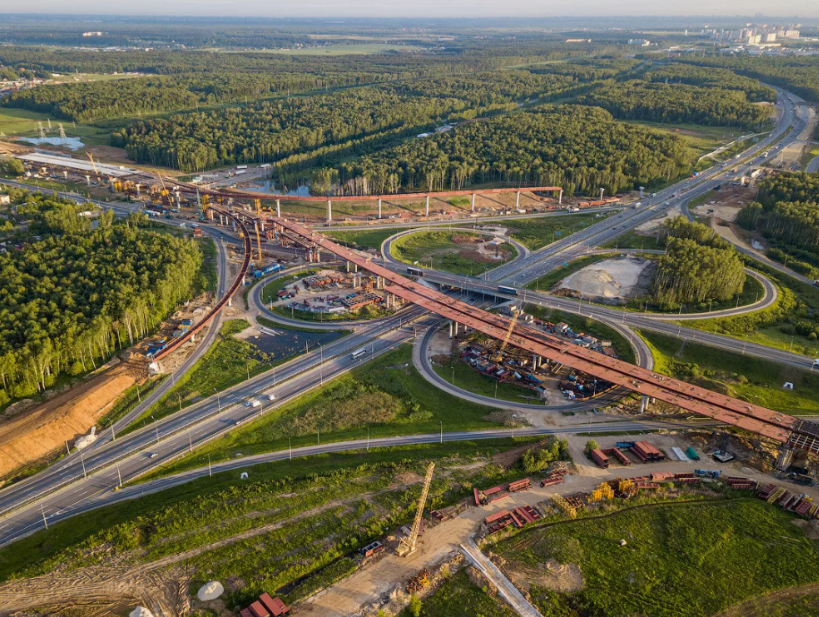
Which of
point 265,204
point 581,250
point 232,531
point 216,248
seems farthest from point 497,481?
point 265,204

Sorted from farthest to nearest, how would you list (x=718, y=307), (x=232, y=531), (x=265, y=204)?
1. (x=265, y=204)
2. (x=718, y=307)
3. (x=232, y=531)

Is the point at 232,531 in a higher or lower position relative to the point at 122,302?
lower

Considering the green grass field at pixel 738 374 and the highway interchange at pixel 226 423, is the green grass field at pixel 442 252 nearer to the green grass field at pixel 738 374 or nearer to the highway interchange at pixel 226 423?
the highway interchange at pixel 226 423

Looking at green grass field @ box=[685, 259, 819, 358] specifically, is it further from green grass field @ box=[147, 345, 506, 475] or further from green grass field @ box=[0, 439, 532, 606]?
green grass field @ box=[0, 439, 532, 606]

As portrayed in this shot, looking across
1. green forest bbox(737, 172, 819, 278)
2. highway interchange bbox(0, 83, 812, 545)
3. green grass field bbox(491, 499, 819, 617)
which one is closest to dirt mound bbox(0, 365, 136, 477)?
highway interchange bbox(0, 83, 812, 545)

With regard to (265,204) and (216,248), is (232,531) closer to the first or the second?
(216,248)

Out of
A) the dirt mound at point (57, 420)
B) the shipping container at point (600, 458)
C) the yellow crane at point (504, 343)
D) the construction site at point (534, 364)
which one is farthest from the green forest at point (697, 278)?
the dirt mound at point (57, 420)

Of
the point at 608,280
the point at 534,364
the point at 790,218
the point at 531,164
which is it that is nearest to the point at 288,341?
the point at 534,364
